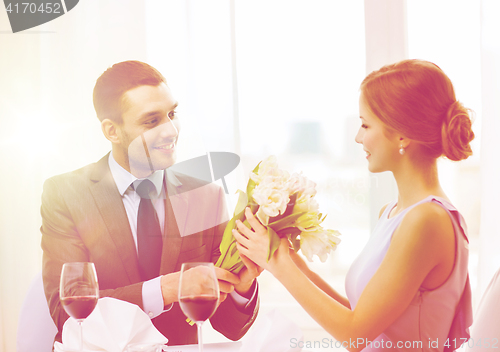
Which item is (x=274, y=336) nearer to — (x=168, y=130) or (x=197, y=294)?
(x=197, y=294)

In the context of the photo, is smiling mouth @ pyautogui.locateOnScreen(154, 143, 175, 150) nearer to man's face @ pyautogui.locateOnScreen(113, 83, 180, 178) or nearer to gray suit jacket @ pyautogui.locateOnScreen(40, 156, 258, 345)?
man's face @ pyautogui.locateOnScreen(113, 83, 180, 178)

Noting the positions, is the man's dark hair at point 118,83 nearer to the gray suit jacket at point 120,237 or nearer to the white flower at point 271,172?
the gray suit jacket at point 120,237

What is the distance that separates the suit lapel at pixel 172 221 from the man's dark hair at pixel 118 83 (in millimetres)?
325

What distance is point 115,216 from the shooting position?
1.73 metres

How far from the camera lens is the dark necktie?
1709 millimetres

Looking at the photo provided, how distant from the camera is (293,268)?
1323 millimetres

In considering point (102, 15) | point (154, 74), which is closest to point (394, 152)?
point (154, 74)

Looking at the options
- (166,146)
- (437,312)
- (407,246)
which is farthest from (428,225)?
(166,146)

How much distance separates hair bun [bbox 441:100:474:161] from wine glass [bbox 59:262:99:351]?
42.6 inches

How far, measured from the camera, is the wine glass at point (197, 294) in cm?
100

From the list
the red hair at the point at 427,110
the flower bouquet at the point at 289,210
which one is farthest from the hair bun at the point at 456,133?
the flower bouquet at the point at 289,210

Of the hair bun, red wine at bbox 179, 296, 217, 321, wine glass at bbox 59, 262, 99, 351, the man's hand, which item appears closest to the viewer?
red wine at bbox 179, 296, 217, 321

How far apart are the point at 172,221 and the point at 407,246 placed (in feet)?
2.99

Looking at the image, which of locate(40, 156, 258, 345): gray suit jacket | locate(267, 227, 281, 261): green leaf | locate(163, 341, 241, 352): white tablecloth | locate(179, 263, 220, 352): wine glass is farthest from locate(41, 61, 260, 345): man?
locate(179, 263, 220, 352): wine glass
